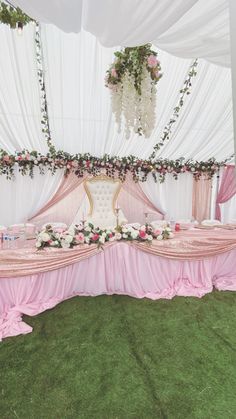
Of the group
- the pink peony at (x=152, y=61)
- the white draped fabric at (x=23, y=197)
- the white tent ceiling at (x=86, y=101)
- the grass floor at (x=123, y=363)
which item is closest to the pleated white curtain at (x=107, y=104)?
the white tent ceiling at (x=86, y=101)

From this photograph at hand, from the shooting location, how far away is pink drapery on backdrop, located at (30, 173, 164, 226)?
5.56 m

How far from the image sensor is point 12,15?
207 cm

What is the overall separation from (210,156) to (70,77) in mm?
4000

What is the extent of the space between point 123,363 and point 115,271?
1156 mm

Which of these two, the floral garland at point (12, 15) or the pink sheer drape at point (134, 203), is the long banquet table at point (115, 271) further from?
the pink sheer drape at point (134, 203)

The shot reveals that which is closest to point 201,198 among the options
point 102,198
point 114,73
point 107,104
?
point 102,198

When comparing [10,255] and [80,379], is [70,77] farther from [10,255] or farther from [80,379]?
[80,379]

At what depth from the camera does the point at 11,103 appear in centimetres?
353

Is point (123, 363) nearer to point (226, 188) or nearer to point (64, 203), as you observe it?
point (64, 203)

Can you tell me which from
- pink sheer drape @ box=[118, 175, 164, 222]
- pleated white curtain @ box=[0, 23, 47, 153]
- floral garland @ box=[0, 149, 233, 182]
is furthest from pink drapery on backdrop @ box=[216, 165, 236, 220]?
pleated white curtain @ box=[0, 23, 47, 153]

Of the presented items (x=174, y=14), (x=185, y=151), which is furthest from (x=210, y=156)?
(x=174, y=14)

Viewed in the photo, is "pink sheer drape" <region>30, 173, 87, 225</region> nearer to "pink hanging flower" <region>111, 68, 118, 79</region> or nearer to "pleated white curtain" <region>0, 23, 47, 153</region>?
"pleated white curtain" <region>0, 23, 47, 153</region>

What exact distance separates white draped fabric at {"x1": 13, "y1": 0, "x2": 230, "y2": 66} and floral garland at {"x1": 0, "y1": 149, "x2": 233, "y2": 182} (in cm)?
390

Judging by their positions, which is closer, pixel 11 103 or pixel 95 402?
pixel 95 402
